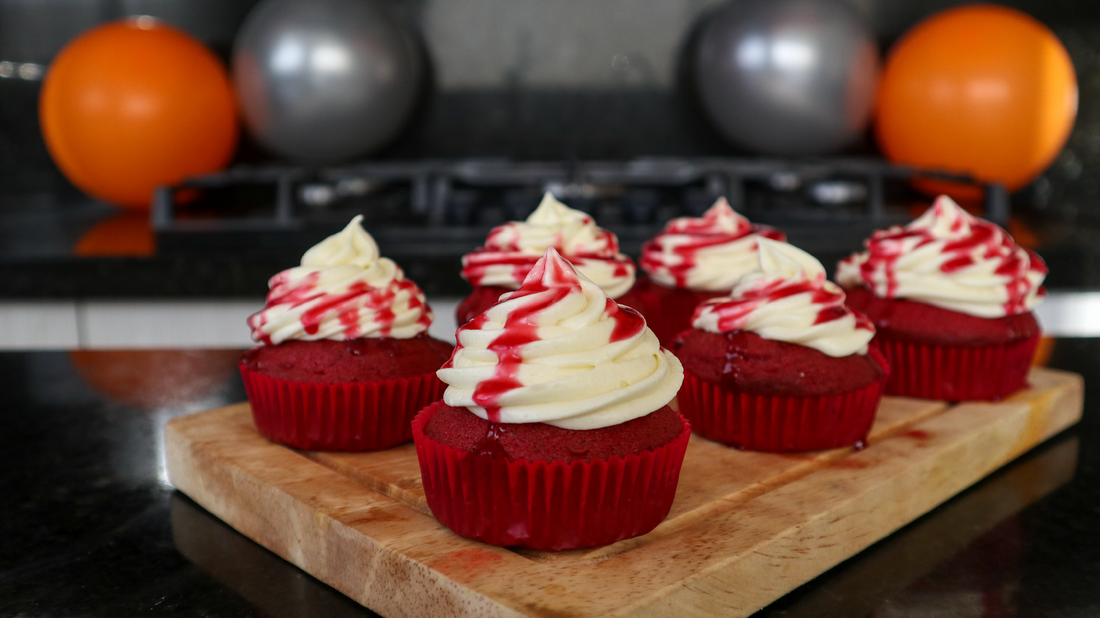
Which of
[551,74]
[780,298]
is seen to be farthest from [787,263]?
[551,74]

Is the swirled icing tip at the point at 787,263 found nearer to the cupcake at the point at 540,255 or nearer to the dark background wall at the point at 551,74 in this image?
the cupcake at the point at 540,255

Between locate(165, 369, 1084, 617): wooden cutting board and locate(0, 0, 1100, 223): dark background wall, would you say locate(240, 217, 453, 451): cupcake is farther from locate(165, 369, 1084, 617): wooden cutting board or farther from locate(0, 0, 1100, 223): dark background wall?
locate(0, 0, 1100, 223): dark background wall

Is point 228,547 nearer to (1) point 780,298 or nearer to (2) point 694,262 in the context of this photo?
Answer: (1) point 780,298

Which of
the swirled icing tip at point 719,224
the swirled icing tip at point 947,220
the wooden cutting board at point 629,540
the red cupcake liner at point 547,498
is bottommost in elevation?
the wooden cutting board at point 629,540

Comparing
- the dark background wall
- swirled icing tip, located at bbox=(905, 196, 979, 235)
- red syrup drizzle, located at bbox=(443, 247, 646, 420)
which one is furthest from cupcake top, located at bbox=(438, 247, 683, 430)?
the dark background wall

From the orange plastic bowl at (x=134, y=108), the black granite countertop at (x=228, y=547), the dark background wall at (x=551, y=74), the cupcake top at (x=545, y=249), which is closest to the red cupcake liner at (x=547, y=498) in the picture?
the black granite countertop at (x=228, y=547)
